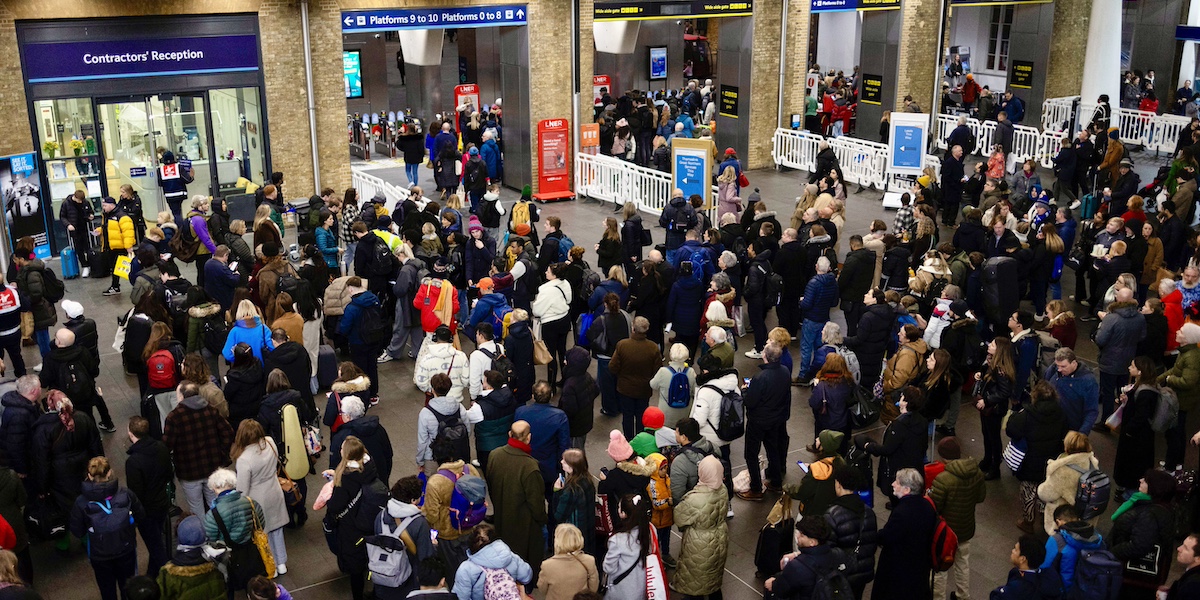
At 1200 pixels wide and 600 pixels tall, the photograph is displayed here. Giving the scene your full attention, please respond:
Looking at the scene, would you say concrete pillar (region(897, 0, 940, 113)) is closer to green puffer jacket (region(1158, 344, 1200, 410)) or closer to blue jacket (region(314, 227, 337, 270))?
blue jacket (region(314, 227, 337, 270))

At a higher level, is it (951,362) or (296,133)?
(296,133)

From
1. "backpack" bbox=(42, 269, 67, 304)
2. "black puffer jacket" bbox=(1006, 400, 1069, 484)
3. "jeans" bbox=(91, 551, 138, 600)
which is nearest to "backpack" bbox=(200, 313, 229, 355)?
"backpack" bbox=(42, 269, 67, 304)

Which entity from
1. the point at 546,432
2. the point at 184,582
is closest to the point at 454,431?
the point at 546,432

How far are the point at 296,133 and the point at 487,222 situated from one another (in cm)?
554

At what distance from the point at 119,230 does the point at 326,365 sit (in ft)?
20.2

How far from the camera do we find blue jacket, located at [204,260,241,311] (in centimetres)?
1240

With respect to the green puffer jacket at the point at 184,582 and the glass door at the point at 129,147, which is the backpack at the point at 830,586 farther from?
the glass door at the point at 129,147

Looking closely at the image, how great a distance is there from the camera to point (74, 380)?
973cm

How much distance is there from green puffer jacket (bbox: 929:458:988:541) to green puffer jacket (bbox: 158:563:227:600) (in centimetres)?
496

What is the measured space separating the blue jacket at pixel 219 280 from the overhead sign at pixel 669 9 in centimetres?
1177

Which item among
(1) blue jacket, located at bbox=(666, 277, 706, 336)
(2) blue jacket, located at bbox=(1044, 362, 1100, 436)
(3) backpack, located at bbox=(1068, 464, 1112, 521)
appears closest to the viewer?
(3) backpack, located at bbox=(1068, 464, 1112, 521)

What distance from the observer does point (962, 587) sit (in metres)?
8.16

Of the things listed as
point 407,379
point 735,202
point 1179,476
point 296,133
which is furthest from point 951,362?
point 296,133

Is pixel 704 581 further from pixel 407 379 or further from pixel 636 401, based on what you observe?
pixel 407 379
